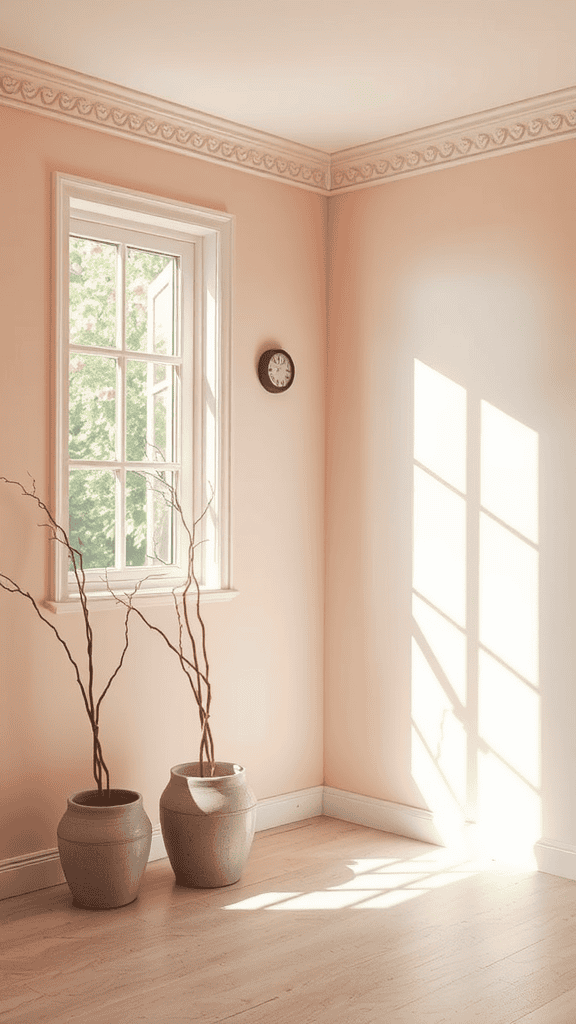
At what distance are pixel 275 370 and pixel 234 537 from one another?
736 millimetres

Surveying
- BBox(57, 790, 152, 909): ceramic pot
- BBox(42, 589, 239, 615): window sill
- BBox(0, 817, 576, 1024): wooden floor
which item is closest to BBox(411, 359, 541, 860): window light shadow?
BBox(0, 817, 576, 1024): wooden floor

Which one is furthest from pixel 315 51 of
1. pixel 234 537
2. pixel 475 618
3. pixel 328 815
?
pixel 328 815

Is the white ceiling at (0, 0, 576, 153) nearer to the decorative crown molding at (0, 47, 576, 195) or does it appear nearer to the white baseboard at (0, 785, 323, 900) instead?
the decorative crown molding at (0, 47, 576, 195)

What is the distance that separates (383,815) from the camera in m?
4.60

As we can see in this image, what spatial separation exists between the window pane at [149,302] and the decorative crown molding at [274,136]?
1.46ft

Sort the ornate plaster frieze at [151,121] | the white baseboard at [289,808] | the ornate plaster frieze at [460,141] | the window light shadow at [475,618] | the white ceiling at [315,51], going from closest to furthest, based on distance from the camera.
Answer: the white ceiling at [315,51] < the ornate plaster frieze at [151,121] < the ornate plaster frieze at [460,141] < the window light shadow at [475,618] < the white baseboard at [289,808]

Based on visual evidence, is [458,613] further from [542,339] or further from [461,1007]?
[461,1007]

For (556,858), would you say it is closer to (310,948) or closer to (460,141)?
(310,948)

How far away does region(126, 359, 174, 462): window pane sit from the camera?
13.9 ft

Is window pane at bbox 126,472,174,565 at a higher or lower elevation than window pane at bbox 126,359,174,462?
lower

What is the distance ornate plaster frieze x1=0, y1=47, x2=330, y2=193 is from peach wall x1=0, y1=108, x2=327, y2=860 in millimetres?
53

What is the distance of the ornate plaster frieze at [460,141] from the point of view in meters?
3.98

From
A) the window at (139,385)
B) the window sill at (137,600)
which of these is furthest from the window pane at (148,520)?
the window sill at (137,600)

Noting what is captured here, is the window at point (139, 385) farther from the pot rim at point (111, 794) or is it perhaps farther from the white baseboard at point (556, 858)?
the white baseboard at point (556, 858)
